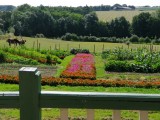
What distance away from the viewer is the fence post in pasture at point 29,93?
205 cm

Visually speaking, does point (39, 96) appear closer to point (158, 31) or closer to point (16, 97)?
point (16, 97)

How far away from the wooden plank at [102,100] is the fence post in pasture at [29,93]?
0.15ft

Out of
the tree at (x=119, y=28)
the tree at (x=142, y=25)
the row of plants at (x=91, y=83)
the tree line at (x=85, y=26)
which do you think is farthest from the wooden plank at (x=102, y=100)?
the tree at (x=119, y=28)

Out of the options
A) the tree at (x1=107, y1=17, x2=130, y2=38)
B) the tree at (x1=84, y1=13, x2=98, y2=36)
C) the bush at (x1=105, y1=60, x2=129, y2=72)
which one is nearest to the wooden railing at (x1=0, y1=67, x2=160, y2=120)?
the bush at (x1=105, y1=60, x2=129, y2=72)

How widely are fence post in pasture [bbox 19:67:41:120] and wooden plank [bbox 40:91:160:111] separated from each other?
0.05 meters

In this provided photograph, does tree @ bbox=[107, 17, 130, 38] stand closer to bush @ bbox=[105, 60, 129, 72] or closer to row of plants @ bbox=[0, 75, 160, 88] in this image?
bush @ bbox=[105, 60, 129, 72]

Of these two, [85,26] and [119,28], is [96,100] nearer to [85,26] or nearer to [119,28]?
[119,28]

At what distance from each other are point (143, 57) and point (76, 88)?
13.1m

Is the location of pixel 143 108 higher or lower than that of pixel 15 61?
higher

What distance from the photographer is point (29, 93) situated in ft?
6.78

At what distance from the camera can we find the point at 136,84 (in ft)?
54.0

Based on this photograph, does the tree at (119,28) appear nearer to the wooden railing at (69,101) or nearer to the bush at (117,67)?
the bush at (117,67)

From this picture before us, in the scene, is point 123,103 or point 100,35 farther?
point 100,35

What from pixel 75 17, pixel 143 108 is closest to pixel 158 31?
pixel 75 17
